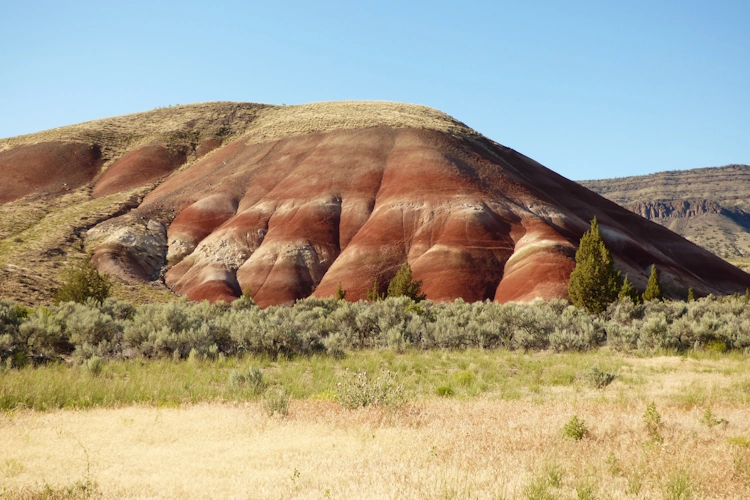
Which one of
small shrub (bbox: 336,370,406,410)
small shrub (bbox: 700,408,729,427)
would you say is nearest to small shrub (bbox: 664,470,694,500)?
small shrub (bbox: 700,408,729,427)

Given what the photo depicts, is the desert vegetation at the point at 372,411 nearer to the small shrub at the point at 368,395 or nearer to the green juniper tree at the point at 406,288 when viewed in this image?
the small shrub at the point at 368,395

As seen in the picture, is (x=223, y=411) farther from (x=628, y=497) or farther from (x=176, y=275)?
(x=176, y=275)

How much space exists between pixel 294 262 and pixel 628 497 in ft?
170

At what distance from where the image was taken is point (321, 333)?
913 inches

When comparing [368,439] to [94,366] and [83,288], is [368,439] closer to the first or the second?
[94,366]

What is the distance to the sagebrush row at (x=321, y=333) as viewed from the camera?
1739cm

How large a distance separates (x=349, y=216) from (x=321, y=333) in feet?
132

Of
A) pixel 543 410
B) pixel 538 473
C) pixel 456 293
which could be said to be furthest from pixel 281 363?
pixel 456 293

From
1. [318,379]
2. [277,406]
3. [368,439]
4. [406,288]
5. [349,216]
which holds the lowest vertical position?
[406,288]

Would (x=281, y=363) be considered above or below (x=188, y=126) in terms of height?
below

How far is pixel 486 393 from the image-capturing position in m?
13.4

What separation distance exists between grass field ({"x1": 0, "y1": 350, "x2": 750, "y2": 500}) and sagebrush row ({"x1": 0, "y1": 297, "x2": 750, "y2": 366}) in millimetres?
2781

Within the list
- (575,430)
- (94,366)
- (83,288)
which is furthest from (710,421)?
(83,288)

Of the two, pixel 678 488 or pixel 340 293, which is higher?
pixel 678 488
